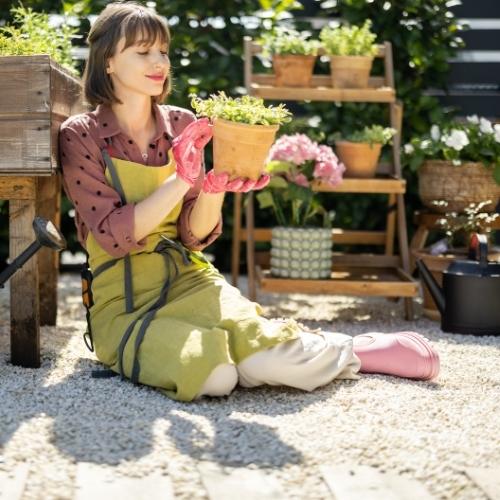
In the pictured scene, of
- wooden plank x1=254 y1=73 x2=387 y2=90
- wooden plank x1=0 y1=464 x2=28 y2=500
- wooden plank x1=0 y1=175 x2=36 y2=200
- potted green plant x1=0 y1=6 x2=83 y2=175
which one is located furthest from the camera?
wooden plank x1=254 y1=73 x2=387 y2=90

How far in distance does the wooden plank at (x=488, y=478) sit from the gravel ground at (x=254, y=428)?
0.02m

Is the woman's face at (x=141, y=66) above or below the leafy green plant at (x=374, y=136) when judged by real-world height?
above

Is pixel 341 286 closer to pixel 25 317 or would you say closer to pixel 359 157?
pixel 359 157

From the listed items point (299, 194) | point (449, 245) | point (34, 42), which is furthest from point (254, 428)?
point (449, 245)

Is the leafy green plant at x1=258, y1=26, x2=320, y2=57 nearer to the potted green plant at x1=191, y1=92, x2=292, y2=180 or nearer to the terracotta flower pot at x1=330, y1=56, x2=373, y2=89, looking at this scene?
the terracotta flower pot at x1=330, y1=56, x2=373, y2=89

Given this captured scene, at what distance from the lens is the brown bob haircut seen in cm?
269

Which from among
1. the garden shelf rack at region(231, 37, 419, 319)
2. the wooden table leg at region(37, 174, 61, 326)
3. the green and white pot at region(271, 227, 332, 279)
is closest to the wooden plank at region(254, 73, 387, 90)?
the garden shelf rack at region(231, 37, 419, 319)

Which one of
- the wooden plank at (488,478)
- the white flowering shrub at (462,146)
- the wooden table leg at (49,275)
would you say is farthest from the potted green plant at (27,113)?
the white flowering shrub at (462,146)

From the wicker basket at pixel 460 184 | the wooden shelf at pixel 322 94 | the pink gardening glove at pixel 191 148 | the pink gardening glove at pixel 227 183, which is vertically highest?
the wooden shelf at pixel 322 94

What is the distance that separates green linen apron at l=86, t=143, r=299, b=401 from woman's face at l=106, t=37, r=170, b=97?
0.68 feet

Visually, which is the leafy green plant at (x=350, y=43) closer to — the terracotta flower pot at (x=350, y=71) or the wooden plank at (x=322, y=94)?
the terracotta flower pot at (x=350, y=71)

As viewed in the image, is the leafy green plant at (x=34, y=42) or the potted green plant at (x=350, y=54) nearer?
the leafy green plant at (x=34, y=42)

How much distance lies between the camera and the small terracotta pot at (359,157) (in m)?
3.92

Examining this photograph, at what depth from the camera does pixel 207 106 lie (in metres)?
2.55
